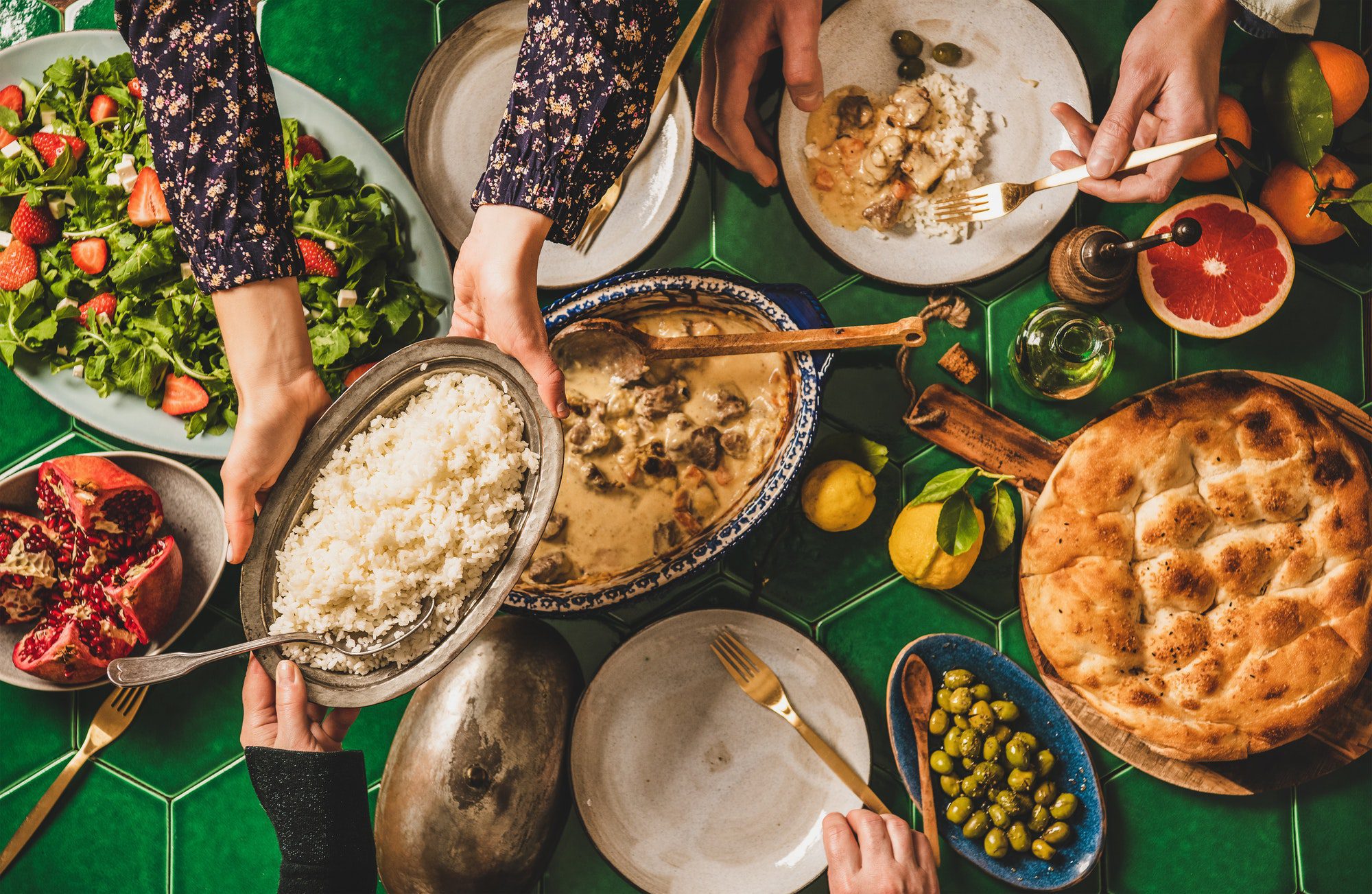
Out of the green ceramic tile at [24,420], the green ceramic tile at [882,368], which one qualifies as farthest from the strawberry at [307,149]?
the green ceramic tile at [882,368]

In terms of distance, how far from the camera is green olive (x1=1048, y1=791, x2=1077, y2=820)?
170 centimetres

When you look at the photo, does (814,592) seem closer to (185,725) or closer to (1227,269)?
(1227,269)

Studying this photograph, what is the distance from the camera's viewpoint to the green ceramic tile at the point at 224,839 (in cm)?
188

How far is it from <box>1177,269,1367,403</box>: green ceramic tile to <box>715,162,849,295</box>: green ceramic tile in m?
0.89

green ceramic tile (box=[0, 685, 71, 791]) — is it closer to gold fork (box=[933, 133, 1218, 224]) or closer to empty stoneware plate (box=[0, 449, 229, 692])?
empty stoneware plate (box=[0, 449, 229, 692])

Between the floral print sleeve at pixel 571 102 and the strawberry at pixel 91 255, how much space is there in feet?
3.26

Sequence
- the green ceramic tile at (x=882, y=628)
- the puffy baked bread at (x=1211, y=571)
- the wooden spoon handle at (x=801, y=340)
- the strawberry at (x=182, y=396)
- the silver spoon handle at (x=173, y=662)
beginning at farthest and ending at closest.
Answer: the green ceramic tile at (x=882, y=628) < the strawberry at (x=182, y=396) < the puffy baked bread at (x=1211, y=571) < the wooden spoon handle at (x=801, y=340) < the silver spoon handle at (x=173, y=662)

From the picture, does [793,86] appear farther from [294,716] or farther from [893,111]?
[294,716]

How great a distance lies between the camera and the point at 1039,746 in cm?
176

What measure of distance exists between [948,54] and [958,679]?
143 cm

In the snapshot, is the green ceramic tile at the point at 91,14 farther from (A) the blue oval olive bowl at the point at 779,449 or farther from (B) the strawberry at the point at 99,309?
(A) the blue oval olive bowl at the point at 779,449

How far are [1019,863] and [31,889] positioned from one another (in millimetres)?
2342

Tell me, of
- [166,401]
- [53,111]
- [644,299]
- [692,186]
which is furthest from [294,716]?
[53,111]

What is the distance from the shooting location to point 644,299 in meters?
1.70
